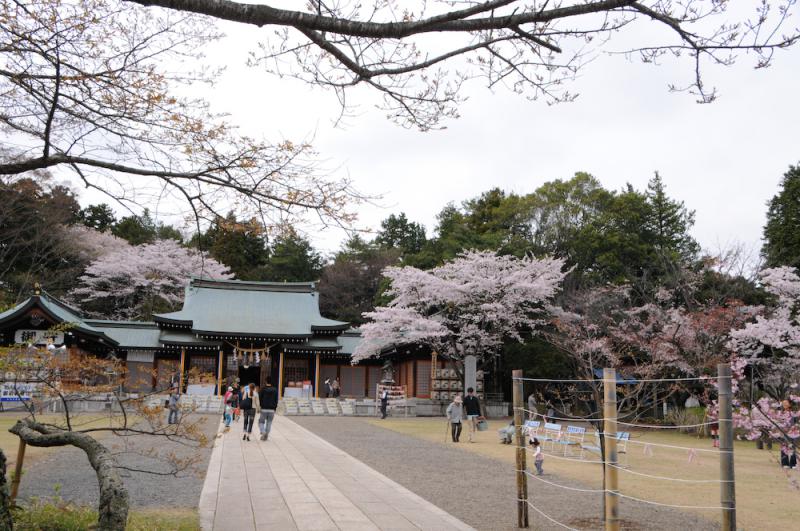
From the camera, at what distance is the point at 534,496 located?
9.25 metres

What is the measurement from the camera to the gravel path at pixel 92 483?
7875 millimetres

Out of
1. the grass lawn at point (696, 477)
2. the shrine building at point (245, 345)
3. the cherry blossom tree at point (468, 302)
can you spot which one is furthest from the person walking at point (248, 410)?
the shrine building at point (245, 345)

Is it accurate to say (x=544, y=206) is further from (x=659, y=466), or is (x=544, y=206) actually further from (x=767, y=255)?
(x=659, y=466)

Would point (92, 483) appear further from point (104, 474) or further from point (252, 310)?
point (252, 310)

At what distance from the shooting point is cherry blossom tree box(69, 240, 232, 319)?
1515 inches

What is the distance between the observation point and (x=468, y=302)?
27.1 m

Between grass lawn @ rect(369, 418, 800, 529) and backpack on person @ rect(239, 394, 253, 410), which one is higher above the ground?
backpack on person @ rect(239, 394, 253, 410)

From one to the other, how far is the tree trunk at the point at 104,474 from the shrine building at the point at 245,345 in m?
24.3

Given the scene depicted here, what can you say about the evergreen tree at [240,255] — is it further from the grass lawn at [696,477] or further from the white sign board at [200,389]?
the grass lawn at [696,477]

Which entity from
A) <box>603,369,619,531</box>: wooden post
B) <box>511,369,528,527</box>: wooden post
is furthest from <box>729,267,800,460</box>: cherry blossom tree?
<box>603,369,619,531</box>: wooden post

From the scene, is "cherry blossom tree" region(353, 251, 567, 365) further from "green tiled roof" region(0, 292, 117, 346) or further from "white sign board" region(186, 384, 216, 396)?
"green tiled roof" region(0, 292, 117, 346)

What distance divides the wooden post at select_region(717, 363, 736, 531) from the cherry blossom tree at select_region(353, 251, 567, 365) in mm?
21089

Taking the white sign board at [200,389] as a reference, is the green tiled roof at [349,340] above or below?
→ above

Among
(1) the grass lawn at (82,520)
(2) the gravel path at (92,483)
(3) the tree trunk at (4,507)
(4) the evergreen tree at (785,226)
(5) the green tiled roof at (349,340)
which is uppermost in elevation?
(4) the evergreen tree at (785,226)
